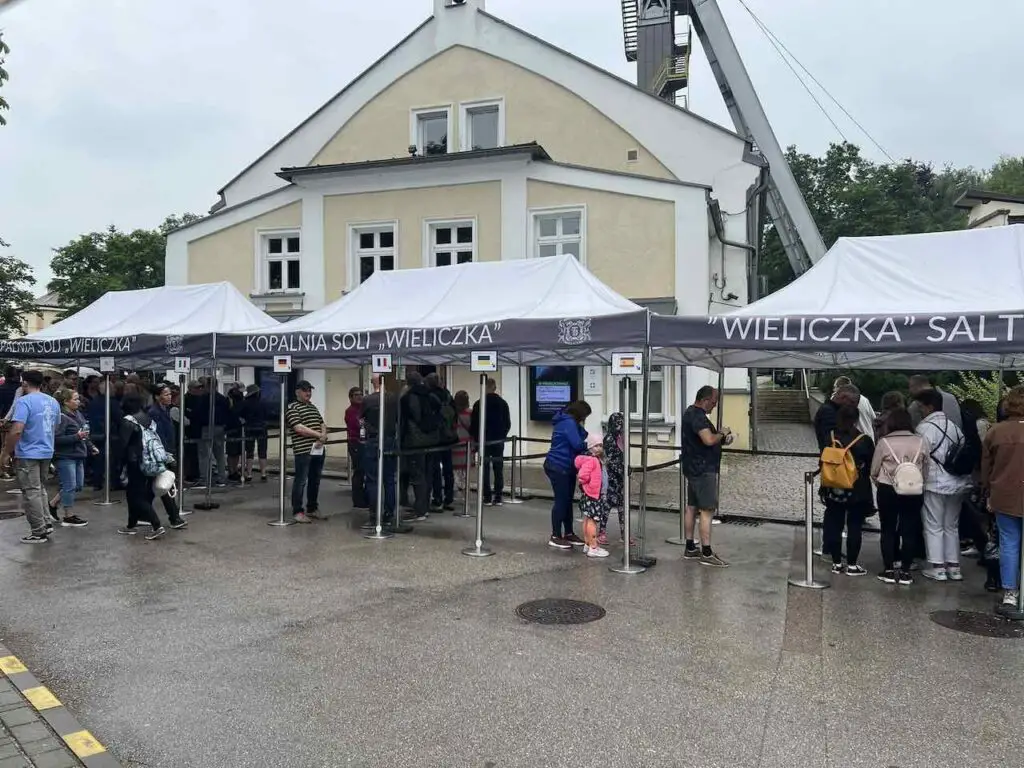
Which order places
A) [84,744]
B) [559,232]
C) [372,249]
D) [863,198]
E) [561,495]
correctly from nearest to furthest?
[84,744] → [561,495] → [559,232] → [372,249] → [863,198]

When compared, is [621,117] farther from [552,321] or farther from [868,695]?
[868,695]

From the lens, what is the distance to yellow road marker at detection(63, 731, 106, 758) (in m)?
3.88

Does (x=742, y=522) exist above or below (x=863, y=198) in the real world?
below

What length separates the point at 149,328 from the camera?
11711mm

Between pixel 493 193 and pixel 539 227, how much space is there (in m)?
1.26

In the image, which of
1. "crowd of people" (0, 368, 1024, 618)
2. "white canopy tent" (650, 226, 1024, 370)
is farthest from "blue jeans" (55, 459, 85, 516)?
"white canopy tent" (650, 226, 1024, 370)

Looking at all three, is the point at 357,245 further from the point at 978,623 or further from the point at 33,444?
the point at 978,623

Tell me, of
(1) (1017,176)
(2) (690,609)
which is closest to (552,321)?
(2) (690,609)

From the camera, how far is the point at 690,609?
641 cm

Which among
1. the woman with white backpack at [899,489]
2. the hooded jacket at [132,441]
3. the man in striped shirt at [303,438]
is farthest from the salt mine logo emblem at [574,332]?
the hooded jacket at [132,441]

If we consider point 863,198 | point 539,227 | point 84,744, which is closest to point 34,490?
point 84,744

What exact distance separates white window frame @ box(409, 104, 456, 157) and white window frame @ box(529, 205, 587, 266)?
3.25 m

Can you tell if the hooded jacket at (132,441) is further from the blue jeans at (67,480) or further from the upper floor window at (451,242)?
the upper floor window at (451,242)

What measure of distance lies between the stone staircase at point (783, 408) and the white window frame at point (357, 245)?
1514 cm
